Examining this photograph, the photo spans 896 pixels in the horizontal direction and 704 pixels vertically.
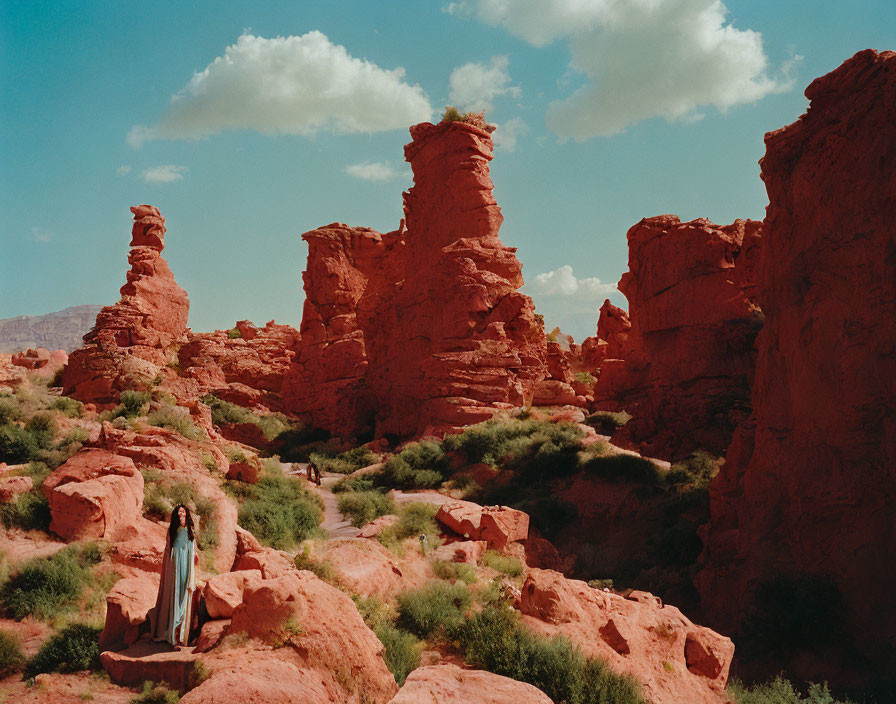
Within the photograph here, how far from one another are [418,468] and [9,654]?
14344 millimetres

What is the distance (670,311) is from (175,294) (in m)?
25.1

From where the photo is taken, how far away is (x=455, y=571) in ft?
37.7

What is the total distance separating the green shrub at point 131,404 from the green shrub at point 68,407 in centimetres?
94

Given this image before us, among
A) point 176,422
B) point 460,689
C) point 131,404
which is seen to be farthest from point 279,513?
point 460,689

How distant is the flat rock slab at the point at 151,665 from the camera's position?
262 inches

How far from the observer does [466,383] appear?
78.9 feet

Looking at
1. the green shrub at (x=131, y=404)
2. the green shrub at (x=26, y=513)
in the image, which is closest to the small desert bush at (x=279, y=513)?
the green shrub at (x=26, y=513)

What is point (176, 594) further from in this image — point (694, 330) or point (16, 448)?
point (694, 330)

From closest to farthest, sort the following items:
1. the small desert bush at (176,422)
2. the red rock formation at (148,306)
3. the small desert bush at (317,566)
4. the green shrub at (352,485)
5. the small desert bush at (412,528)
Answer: the small desert bush at (317,566), the small desert bush at (412,528), the small desert bush at (176,422), the green shrub at (352,485), the red rock formation at (148,306)

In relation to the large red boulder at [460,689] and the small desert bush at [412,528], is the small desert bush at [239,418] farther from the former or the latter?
the large red boulder at [460,689]

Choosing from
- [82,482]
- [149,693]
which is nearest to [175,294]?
[82,482]

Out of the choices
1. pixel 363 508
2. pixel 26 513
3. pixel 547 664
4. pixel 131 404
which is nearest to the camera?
pixel 547 664

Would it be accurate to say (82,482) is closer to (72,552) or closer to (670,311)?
(72,552)

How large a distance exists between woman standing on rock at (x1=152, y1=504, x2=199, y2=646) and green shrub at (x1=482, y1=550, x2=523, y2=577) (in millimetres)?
6247
